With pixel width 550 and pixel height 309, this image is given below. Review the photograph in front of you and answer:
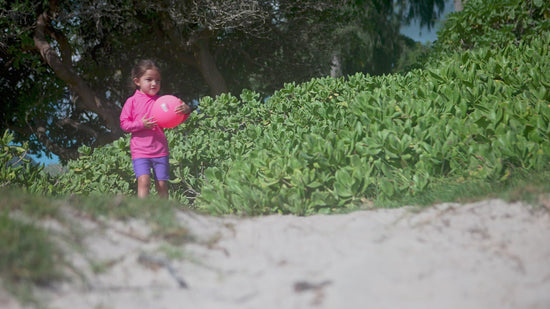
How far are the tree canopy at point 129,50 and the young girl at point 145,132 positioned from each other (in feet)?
13.2

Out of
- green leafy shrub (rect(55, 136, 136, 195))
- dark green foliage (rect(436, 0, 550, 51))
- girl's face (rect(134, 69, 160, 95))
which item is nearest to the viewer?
girl's face (rect(134, 69, 160, 95))

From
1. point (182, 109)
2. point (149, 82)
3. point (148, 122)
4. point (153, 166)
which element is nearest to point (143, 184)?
point (153, 166)

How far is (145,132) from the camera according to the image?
5145 mm

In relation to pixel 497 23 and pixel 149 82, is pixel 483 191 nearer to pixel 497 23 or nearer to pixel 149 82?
pixel 149 82

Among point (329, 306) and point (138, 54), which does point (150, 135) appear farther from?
point (138, 54)

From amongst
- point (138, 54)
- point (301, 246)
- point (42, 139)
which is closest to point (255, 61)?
point (138, 54)

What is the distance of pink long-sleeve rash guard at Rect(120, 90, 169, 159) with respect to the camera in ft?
16.7

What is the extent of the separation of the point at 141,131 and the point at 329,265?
336cm

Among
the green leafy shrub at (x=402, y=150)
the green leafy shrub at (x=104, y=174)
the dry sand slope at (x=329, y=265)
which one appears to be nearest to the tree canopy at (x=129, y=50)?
the green leafy shrub at (x=104, y=174)

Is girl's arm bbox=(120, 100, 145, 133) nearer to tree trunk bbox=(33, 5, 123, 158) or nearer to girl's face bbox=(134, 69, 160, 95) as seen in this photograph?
girl's face bbox=(134, 69, 160, 95)

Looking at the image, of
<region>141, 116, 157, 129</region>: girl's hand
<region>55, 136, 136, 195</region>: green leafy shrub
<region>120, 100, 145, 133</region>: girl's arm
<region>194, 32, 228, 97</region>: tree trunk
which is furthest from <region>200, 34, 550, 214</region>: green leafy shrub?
<region>194, 32, 228, 97</region>: tree trunk

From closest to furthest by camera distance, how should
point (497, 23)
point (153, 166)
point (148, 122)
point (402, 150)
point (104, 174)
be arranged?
1. point (402, 150)
2. point (148, 122)
3. point (153, 166)
4. point (104, 174)
5. point (497, 23)

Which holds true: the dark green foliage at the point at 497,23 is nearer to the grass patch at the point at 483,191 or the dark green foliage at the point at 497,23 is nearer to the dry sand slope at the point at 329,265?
the grass patch at the point at 483,191

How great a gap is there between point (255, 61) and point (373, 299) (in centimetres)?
1098
